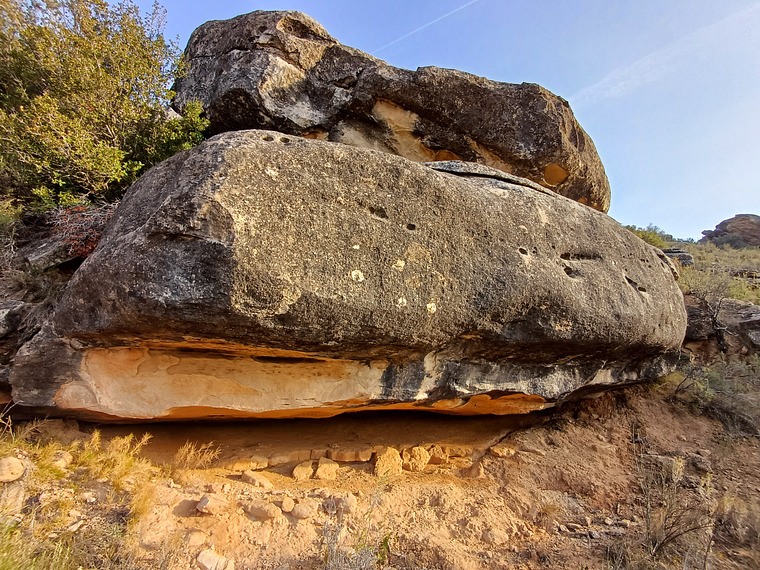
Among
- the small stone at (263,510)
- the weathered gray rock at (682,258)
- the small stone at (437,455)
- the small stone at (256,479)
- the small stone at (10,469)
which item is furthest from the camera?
the weathered gray rock at (682,258)

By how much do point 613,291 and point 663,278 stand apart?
1338mm

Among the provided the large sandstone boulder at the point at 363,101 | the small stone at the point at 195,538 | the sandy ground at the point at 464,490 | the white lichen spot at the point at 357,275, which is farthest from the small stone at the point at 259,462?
the large sandstone boulder at the point at 363,101

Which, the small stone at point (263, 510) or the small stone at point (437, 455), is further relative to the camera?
the small stone at point (437, 455)

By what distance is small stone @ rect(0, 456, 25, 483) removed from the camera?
2713mm

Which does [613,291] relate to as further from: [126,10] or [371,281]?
[126,10]

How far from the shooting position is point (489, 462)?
4.13 m

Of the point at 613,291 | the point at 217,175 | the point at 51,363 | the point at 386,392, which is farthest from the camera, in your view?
the point at 613,291

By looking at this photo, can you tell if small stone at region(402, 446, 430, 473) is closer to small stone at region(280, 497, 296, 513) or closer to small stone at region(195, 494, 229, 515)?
small stone at region(280, 497, 296, 513)

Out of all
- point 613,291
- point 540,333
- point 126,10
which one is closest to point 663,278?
point 613,291

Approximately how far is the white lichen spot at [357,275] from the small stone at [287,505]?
1.90 meters

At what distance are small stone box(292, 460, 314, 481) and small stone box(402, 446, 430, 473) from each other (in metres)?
0.95

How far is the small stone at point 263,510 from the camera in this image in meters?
3.02

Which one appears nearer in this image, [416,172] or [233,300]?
[233,300]

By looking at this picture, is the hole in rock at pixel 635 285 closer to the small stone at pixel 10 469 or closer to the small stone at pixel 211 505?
the small stone at pixel 211 505
